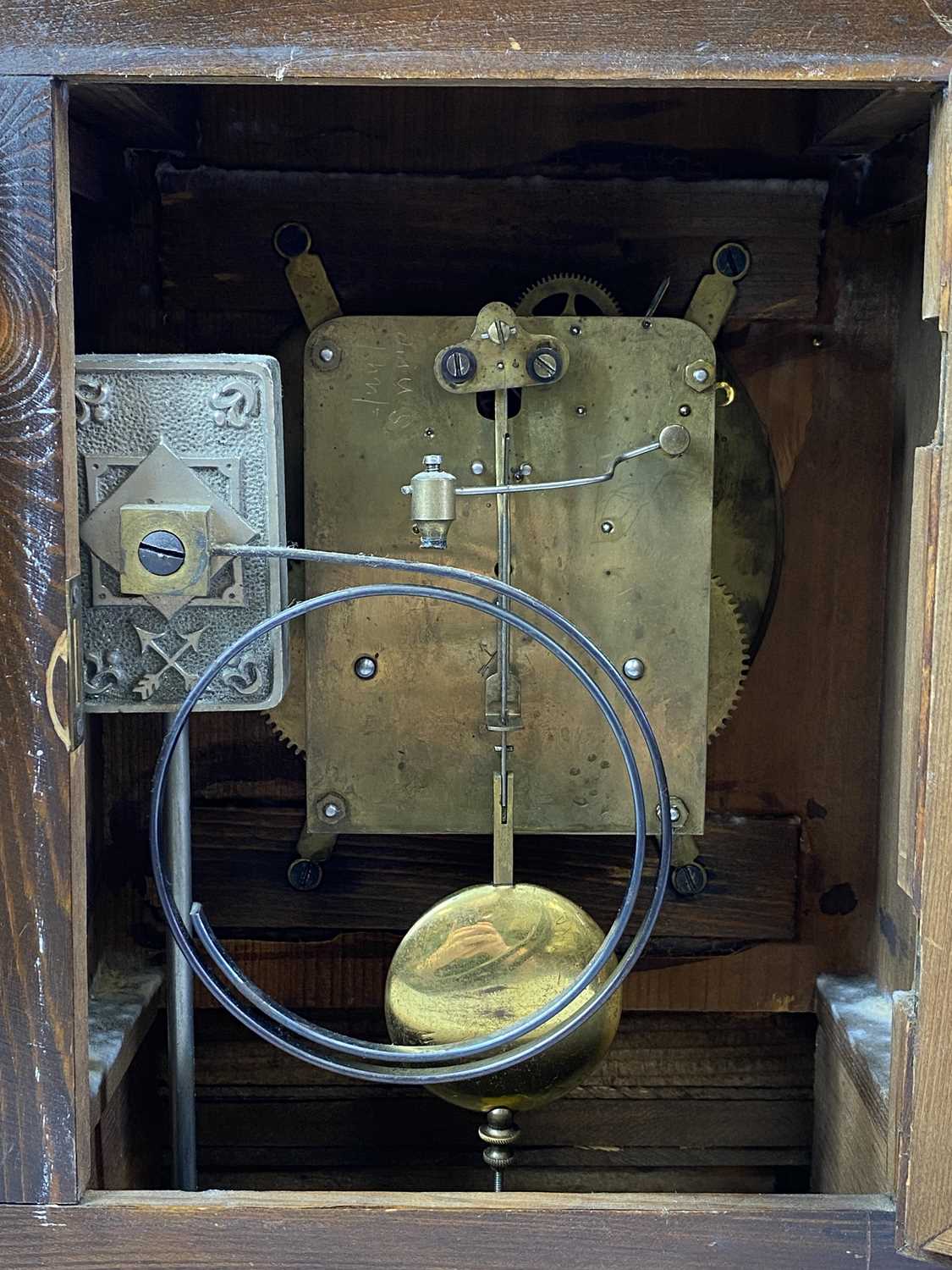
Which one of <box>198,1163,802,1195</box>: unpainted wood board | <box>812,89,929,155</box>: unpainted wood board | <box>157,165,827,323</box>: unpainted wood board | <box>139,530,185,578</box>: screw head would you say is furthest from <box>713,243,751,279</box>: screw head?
<box>198,1163,802,1195</box>: unpainted wood board

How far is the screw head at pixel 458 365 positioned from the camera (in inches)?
47.3

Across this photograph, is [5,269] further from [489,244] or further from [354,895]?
[354,895]

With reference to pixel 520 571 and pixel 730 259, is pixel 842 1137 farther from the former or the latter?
pixel 730 259

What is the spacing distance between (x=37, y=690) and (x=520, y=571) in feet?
1.57

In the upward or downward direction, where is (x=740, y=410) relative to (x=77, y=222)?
downward

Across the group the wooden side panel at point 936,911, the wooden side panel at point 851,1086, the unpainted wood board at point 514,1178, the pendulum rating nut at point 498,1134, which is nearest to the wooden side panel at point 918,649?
the wooden side panel at point 936,911

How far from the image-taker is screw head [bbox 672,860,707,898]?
1380 mm

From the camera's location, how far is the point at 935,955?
925 mm

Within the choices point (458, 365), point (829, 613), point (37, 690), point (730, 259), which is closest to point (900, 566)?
point (829, 613)

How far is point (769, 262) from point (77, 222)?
651 millimetres

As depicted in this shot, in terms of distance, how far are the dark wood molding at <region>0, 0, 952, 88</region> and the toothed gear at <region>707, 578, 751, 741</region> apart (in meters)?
0.55

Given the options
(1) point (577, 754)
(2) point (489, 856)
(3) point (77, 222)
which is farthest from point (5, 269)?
(2) point (489, 856)

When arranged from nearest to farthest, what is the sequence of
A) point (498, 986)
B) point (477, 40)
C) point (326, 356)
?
1. point (477, 40)
2. point (498, 986)
3. point (326, 356)

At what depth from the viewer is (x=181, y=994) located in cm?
121
